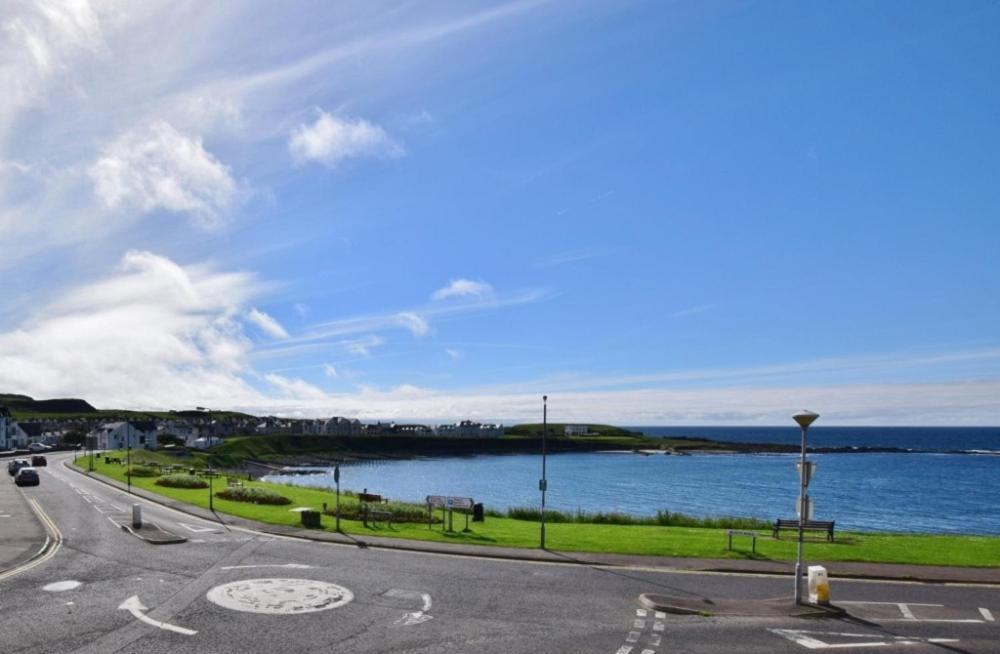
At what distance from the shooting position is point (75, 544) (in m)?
29.0

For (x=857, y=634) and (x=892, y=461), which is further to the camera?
(x=892, y=461)

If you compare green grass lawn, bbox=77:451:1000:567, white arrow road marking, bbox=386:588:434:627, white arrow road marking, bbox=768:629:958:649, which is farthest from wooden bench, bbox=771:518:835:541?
white arrow road marking, bbox=386:588:434:627

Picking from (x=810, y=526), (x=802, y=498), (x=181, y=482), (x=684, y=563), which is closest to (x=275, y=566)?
(x=684, y=563)

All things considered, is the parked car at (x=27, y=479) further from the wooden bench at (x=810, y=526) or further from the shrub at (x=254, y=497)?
the wooden bench at (x=810, y=526)

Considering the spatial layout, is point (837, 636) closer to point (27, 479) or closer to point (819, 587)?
point (819, 587)

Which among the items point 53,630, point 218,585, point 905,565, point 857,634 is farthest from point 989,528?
point 53,630

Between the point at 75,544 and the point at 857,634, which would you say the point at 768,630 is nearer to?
the point at 857,634

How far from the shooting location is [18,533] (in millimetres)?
31875

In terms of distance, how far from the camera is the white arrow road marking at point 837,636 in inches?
620

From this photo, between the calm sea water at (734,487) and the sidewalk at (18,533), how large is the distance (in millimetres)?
47596

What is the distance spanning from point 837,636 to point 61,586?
2101 cm

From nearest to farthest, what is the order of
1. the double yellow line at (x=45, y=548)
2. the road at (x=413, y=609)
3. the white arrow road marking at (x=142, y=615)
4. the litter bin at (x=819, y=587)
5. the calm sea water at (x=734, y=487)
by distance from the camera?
1. the road at (x=413, y=609)
2. the white arrow road marking at (x=142, y=615)
3. the litter bin at (x=819, y=587)
4. the double yellow line at (x=45, y=548)
5. the calm sea water at (x=734, y=487)

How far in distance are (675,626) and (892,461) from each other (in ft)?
588

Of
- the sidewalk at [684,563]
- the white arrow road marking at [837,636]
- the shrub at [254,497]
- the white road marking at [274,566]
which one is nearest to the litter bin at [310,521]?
the sidewalk at [684,563]
